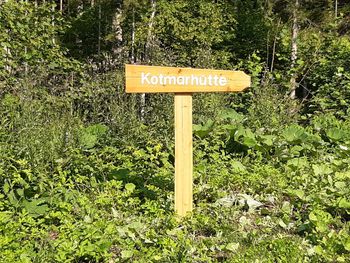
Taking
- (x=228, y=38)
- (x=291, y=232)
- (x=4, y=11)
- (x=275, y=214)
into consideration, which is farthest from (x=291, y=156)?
(x=228, y=38)

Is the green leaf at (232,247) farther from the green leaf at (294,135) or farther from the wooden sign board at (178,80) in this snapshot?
the green leaf at (294,135)

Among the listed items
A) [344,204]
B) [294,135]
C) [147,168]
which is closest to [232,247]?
[344,204]

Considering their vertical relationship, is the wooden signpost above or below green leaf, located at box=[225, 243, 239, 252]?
above

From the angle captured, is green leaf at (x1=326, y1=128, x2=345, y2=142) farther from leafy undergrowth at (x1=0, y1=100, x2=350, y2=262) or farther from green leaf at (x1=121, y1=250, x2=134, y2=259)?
green leaf at (x1=121, y1=250, x2=134, y2=259)

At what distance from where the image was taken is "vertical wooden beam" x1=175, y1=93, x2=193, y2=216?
3.86 metres

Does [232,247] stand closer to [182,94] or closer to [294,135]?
[182,94]

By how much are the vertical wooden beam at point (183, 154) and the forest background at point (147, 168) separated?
0.16 metres

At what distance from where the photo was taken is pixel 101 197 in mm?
4090

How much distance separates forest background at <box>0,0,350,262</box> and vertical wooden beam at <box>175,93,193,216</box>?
16 cm

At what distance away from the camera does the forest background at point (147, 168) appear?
3275 mm

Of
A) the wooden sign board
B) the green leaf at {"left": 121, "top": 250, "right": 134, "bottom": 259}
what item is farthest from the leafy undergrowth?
the wooden sign board

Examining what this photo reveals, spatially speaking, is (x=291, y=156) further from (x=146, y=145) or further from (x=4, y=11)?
(x=4, y=11)

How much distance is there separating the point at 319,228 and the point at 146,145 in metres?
2.56

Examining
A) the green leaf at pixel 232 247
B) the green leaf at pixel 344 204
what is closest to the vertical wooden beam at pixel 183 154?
the green leaf at pixel 232 247
